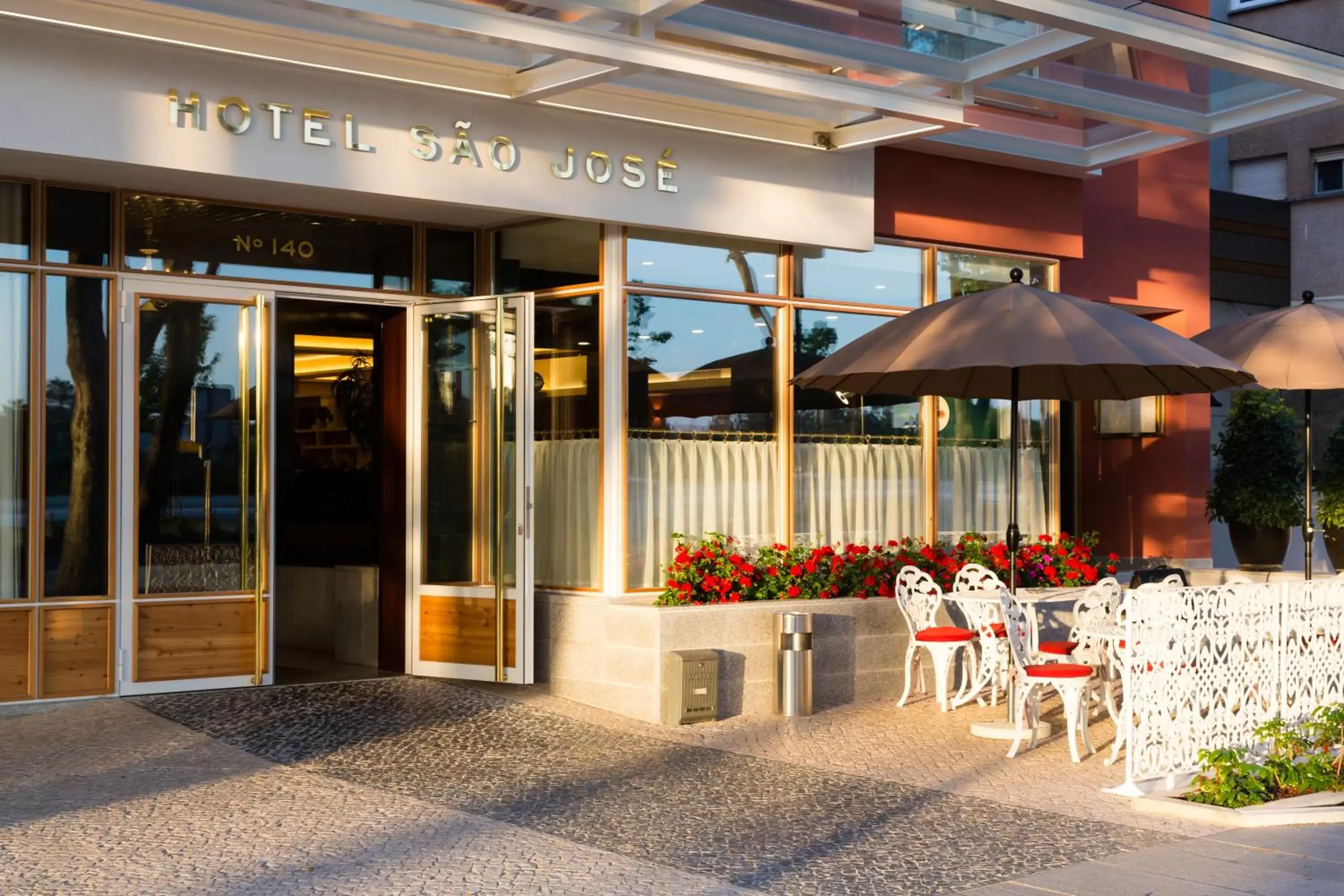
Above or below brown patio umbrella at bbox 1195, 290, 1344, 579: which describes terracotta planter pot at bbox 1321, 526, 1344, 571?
below

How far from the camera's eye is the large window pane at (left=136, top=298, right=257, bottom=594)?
9.89 m

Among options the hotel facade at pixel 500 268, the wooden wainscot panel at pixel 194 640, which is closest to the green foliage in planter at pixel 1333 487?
the hotel facade at pixel 500 268

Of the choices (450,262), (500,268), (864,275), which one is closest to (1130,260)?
(864,275)

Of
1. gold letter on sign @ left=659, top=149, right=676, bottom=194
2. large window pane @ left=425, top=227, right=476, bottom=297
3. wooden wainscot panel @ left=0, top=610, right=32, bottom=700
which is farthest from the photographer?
large window pane @ left=425, top=227, right=476, bottom=297

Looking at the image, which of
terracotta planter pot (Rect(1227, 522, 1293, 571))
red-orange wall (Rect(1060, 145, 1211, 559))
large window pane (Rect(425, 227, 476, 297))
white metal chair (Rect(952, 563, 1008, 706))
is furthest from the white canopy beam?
terracotta planter pot (Rect(1227, 522, 1293, 571))

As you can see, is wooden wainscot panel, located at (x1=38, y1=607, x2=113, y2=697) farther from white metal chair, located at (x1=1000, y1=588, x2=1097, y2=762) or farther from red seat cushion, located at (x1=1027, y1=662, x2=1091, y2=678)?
red seat cushion, located at (x1=1027, y1=662, x2=1091, y2=678)

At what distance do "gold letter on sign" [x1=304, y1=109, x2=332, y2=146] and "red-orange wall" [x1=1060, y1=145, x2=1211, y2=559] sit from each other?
7.55 meters

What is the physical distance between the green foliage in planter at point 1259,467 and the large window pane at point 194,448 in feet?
28.7

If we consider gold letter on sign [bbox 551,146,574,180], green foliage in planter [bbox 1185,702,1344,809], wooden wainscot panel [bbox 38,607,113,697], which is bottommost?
green foliage in planter [bbox 1185,702,1344,809]

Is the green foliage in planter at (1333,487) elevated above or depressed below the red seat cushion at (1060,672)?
above

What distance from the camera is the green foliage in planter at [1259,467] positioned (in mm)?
13773

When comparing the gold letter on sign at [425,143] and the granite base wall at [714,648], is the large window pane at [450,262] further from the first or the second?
the granite base wall at [714,648]

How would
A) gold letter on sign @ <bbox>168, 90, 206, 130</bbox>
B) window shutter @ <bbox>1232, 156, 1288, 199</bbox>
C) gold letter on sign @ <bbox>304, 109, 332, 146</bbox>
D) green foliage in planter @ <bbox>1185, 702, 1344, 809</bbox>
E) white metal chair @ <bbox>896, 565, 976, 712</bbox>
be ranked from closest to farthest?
green foliage in planter @ <bbox>1185, 702, 1344, 809</bbox> → gold letter on sign @ <bbox>168, 90, 206, 130</bbox> → gold letter on sign @ <bbox>304, 109, 332, 146</bbox> → white metal chair @ <bbox>896, 565, 976, 712</bbox> → window shutter @ <bbox>1232, 156, 1288, 199</bbox>

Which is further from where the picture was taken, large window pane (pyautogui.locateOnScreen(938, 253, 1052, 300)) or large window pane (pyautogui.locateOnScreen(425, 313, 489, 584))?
large window pane (pyautogui.locateOnScreen(938, 253, 1052, 300))
